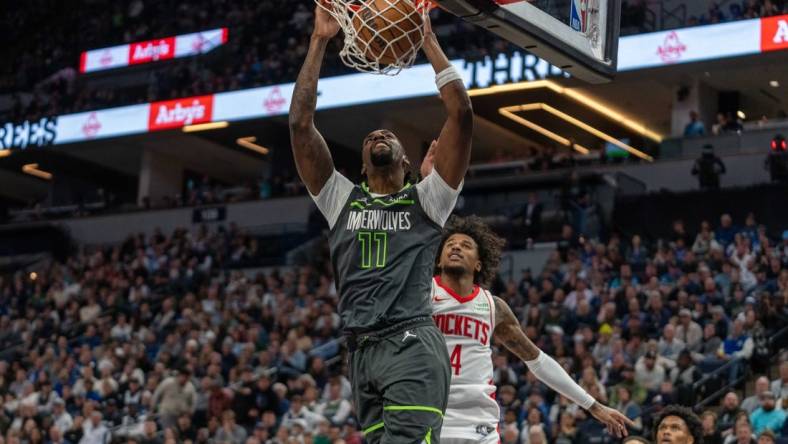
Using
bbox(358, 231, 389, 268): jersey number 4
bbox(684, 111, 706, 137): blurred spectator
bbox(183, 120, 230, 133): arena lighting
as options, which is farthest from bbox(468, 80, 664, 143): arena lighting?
bbox(358, 231, 389, 268): jersey number 4

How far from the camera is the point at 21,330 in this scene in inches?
1057

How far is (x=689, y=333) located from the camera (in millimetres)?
16031

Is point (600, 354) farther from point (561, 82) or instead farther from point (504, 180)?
point (561, 82)

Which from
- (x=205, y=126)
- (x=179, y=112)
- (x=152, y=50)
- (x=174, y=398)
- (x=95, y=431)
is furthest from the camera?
(x=152, y=50)

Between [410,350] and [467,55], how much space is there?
2178cm

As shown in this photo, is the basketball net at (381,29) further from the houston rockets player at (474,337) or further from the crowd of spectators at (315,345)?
the crowd of spectators at (315,345)

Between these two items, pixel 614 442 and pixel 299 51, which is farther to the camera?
pixel 299 51

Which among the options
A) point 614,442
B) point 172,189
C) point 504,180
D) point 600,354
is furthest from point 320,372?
point 172,189

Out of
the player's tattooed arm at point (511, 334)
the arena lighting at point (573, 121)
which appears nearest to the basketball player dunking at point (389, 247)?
the player's tattooed arm at point (511, 334)

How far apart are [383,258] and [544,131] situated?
26.0 meters

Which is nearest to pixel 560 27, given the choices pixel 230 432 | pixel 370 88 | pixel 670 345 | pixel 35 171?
pixel 670 345

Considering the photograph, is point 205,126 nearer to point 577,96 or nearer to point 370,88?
point 370,88

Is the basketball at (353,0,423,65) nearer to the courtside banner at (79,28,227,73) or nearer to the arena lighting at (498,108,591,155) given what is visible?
the arena lighting at (498,108,591,155)

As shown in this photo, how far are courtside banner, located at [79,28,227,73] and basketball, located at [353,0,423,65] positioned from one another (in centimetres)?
2827
